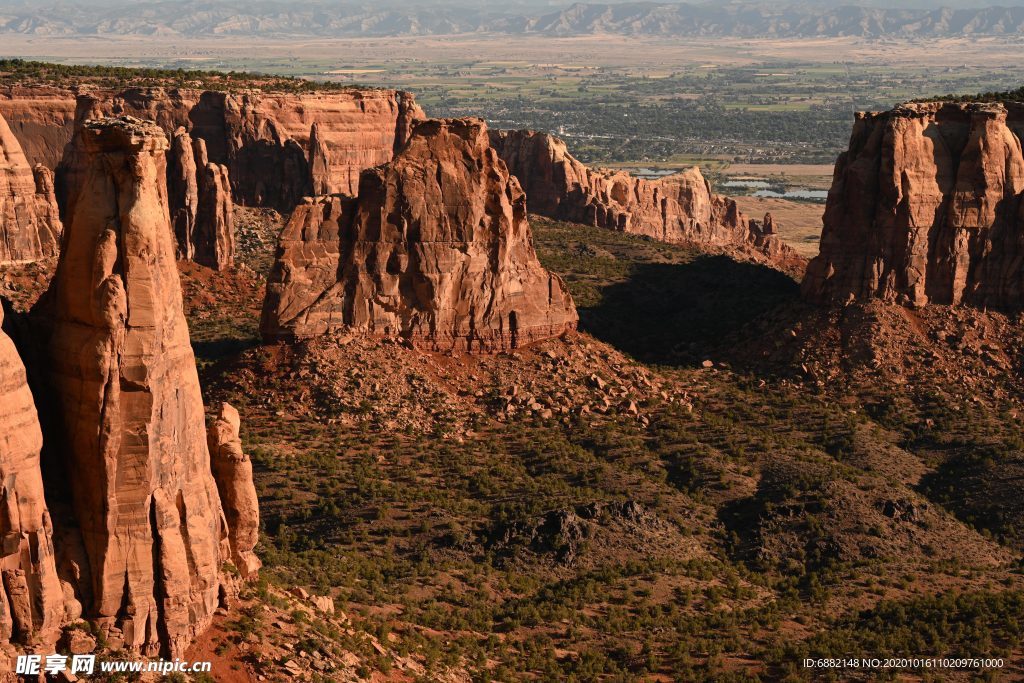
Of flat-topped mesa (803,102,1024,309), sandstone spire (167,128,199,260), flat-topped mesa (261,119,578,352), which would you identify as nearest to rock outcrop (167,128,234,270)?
sandstone spire (167,128,199,260)

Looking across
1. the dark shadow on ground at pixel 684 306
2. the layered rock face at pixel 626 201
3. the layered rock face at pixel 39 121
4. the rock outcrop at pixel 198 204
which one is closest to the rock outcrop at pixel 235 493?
the dark shadow on ground at pixel 684 306

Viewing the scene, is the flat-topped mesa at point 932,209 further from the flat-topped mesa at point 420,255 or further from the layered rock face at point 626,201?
the layered rock face at point 626,201

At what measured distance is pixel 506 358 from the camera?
7900 centimetres

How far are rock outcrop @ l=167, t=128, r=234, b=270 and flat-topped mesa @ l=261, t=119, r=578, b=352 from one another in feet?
91.1

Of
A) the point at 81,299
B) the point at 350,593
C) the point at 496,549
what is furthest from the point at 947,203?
the point at 81,299

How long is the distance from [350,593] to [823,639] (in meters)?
15.7

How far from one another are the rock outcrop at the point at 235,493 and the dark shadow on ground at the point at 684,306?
49.6m

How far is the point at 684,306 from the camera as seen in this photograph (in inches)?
4193

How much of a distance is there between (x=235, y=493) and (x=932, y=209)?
5617 cm

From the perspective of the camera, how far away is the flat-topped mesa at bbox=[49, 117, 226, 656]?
37750mm

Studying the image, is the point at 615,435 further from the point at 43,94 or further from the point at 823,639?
the point at 43,94

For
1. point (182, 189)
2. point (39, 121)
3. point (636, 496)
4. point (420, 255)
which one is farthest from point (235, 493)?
point (39, 121)

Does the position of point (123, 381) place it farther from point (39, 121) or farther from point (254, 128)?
point (254, 128)

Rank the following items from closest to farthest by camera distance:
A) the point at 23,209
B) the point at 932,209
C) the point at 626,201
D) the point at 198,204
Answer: the point at 932,209, the point at 23,209, the point at 198,204, the point at 626,201
